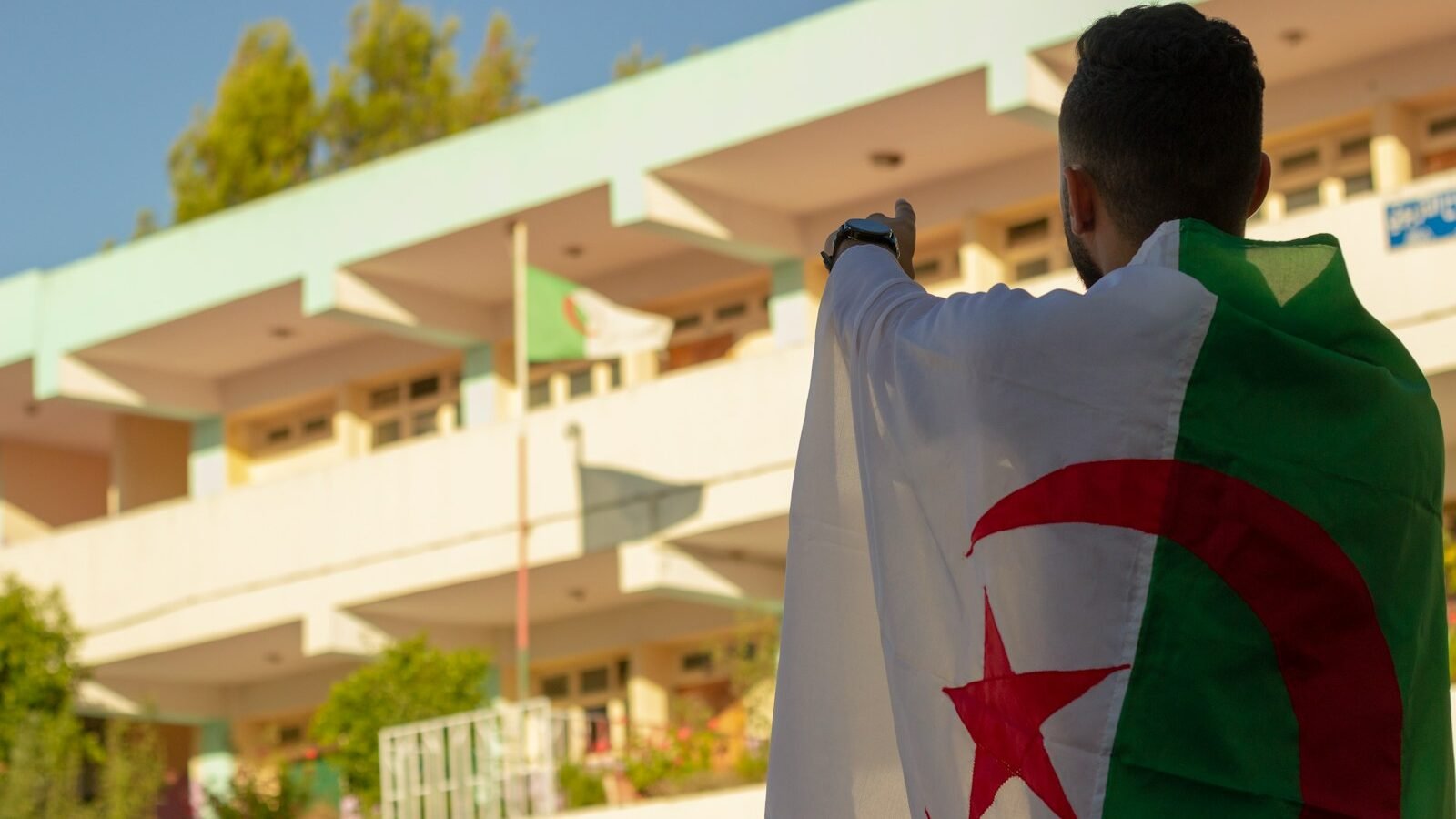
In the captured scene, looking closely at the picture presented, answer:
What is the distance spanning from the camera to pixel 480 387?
81.6 feet

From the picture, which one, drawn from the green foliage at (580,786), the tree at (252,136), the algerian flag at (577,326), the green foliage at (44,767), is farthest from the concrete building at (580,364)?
the tree at (252,136)

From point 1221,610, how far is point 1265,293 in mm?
350

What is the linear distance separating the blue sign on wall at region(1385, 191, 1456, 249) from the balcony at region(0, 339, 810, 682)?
17.2 feet

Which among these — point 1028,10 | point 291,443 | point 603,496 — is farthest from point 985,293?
point 291,443

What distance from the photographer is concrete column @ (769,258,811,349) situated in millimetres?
22203

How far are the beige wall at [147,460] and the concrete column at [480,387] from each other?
5.11m

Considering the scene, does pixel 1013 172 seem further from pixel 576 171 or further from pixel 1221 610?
pixel 1221 610

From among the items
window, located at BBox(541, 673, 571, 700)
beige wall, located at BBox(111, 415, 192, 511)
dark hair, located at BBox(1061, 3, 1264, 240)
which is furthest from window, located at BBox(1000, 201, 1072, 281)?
dark hair, located at BBox(1061, 3, 1264, 240)

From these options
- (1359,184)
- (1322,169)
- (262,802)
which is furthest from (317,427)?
(1359,184)

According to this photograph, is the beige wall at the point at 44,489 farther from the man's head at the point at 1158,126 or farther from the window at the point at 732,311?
the man's head at the point at 1158,126

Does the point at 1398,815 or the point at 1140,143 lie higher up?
the point at 1140,143

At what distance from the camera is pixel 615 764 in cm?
1998

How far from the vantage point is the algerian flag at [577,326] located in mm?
20719

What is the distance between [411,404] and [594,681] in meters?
3.92
